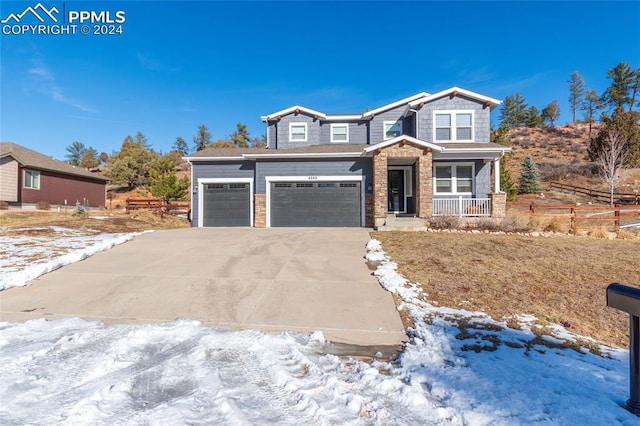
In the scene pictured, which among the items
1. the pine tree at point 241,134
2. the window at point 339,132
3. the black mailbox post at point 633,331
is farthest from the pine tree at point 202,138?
the black mailbox post at point 633,331

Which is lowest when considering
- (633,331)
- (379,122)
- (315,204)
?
(633,331)

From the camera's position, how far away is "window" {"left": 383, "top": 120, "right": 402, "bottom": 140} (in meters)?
17.1

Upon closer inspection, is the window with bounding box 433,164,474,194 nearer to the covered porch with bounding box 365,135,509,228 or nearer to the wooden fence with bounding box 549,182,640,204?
the covered porch with bounding box 365,135,509,228

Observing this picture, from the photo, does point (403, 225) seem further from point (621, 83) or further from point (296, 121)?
point (621, 83)

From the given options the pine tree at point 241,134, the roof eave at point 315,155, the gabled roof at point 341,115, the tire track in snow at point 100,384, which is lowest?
the tire track in snow at point 100,384

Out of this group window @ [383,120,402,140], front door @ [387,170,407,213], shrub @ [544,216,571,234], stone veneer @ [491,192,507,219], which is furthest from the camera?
window @ [383,120,402,140]

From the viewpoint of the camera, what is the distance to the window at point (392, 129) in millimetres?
17062

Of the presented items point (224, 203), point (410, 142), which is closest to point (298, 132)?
point (224, 203)

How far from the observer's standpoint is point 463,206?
14180mm

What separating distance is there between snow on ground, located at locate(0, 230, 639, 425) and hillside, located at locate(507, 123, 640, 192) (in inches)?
1290

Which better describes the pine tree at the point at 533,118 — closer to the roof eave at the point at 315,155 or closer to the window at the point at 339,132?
the window at the point at 339,132

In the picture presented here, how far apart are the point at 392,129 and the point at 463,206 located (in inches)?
230

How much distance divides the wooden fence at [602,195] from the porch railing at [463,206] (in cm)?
1759

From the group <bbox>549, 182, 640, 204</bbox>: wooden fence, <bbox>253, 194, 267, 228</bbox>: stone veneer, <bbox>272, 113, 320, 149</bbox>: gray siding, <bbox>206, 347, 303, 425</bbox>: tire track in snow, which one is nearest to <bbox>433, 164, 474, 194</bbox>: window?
<bbox>272, 113, 320, 149</bbox>: gray siding
